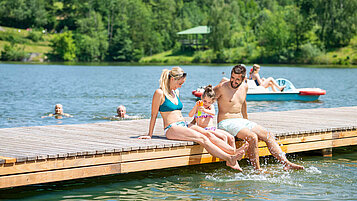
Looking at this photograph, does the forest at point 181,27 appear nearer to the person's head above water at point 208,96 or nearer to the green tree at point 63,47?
the green tree at point 63,47

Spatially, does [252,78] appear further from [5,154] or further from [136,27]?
[136,27]

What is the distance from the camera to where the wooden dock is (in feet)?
25.0

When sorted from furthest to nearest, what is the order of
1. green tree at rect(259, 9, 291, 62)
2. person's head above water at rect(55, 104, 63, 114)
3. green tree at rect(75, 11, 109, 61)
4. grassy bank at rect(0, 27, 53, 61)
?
green tree at rect(75, 11, 109, 61) → grassy bank at rect(0, 27, 53, 61) → green tree at rect(259, 9, 291, 62) → person's head above water at rect(55, 104, 63, 114)

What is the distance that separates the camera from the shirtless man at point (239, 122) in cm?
913

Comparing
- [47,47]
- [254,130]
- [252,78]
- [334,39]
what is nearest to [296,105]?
[252,78]

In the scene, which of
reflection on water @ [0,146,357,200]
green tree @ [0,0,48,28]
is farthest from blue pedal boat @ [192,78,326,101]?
green tree @ [0,0,48,28]

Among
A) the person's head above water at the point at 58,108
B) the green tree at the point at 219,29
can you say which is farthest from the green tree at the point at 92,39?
the person's head above water at the point at 58,108

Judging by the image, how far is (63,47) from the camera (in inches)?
3915

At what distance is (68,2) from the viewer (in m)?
118

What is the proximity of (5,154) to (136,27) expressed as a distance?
341ft

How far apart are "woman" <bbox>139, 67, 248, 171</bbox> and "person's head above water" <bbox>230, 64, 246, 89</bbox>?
88cm

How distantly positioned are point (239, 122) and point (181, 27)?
108m

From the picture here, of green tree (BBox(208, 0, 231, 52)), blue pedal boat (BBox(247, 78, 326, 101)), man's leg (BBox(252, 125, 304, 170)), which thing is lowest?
blue pedal boat (BBox(247, 78, 326, 101))

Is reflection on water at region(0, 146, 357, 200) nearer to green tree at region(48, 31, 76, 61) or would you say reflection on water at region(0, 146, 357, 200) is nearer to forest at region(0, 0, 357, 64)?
forest at region(0, 0, 357, 64)
